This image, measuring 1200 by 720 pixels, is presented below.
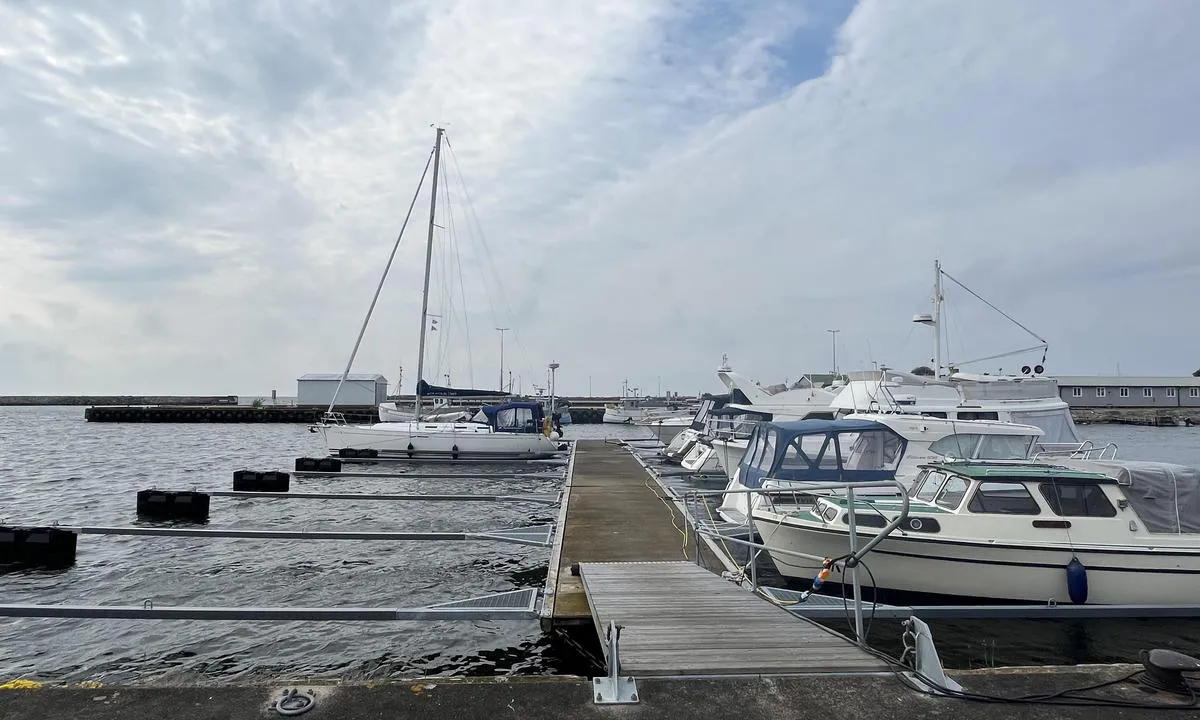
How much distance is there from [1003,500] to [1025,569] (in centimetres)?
97

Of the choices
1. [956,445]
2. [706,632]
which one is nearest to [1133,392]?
[956,445]

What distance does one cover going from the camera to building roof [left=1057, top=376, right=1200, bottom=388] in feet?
281

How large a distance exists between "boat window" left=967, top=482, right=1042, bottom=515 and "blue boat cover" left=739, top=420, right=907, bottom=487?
9.66 feet

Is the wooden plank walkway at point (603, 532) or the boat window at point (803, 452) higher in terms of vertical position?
the boat window at point (803, 452)

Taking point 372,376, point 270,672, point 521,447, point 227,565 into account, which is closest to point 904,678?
point 270,672

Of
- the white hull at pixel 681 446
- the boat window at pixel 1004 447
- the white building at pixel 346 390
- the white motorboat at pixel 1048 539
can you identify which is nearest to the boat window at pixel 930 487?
the white motorboat at pixel 1048 539

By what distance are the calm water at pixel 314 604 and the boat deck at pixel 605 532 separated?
1.91ft

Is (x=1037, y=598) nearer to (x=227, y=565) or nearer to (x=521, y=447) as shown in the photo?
(x=227, y=565)

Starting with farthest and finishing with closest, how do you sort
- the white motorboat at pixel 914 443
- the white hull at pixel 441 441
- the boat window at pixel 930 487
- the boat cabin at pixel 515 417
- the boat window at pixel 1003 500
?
the boat cabin at pixel 515 417, the white hull at pixel 441 441, the white motorboat at pixel 914 443, the boat window at pixel 930 487, the boat window at pixel 1003 500

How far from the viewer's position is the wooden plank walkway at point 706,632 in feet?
18.1

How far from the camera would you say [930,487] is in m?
11.9

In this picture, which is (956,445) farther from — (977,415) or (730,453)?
(977,415)

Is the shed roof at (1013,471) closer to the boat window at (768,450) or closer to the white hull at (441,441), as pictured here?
the boat window at (768,450)

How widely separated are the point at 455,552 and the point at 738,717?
10407 mm
